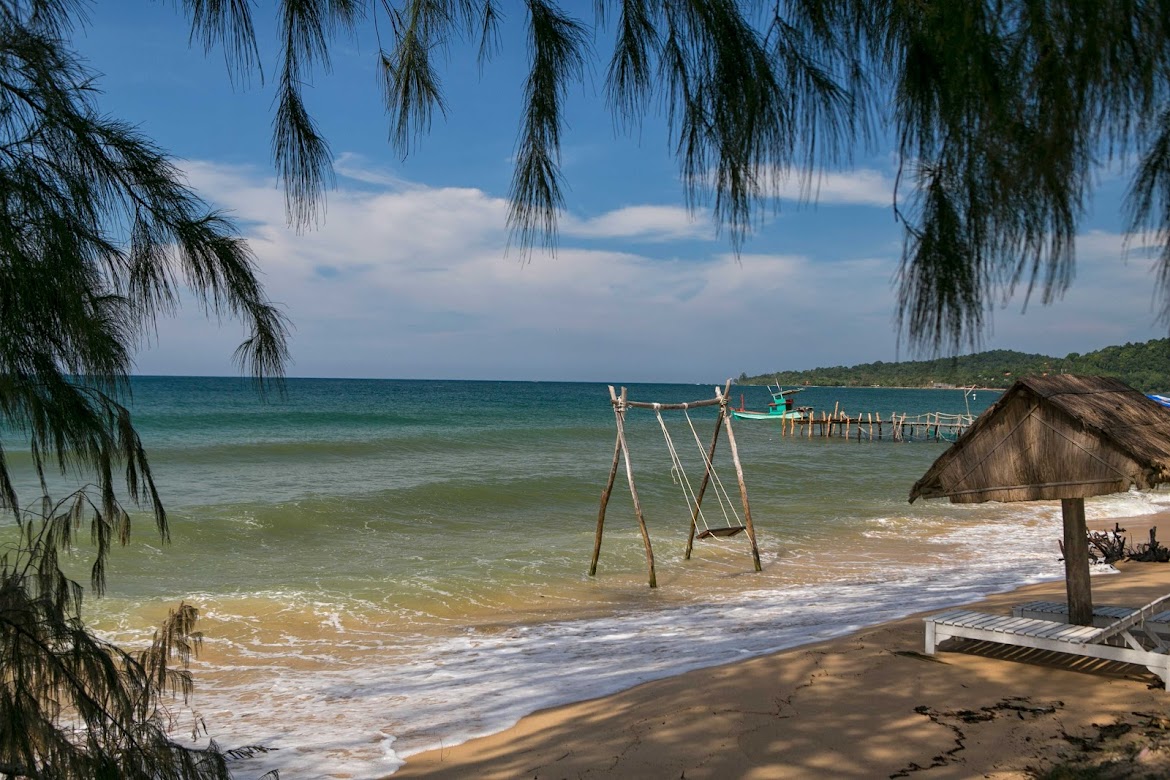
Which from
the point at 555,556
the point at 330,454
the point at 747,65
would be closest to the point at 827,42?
the point at 747,65

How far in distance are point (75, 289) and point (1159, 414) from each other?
5.40m

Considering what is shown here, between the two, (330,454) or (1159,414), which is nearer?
(1159,414)

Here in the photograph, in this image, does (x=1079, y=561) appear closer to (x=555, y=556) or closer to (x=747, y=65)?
(x=747, y=65)

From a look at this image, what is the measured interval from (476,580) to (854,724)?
6.05 meters

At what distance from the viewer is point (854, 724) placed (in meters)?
4.23

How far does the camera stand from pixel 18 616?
1644 mm

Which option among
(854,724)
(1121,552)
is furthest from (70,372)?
(1121,552)

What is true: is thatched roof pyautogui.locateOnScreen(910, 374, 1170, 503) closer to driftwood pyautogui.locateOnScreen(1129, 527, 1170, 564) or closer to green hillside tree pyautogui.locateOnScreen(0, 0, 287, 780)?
green hillside tree pyautogui.locateOnScreen(0, 0, 287, 780)

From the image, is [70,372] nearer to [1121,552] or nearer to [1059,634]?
[1059,634]

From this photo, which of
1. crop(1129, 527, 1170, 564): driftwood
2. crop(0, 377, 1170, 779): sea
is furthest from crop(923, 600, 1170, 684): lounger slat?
crop(1129, 527, 1170, 564): driftwood

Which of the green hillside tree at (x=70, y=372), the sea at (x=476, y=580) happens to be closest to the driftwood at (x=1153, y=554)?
the sea at (x=476, y=580)

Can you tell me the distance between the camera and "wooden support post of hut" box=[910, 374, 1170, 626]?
4.56 metres

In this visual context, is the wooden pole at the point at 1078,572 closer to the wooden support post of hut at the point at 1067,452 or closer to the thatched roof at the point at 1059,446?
the wooden support post of hut at the point at 1067,452

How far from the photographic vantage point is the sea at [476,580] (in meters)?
5.36
